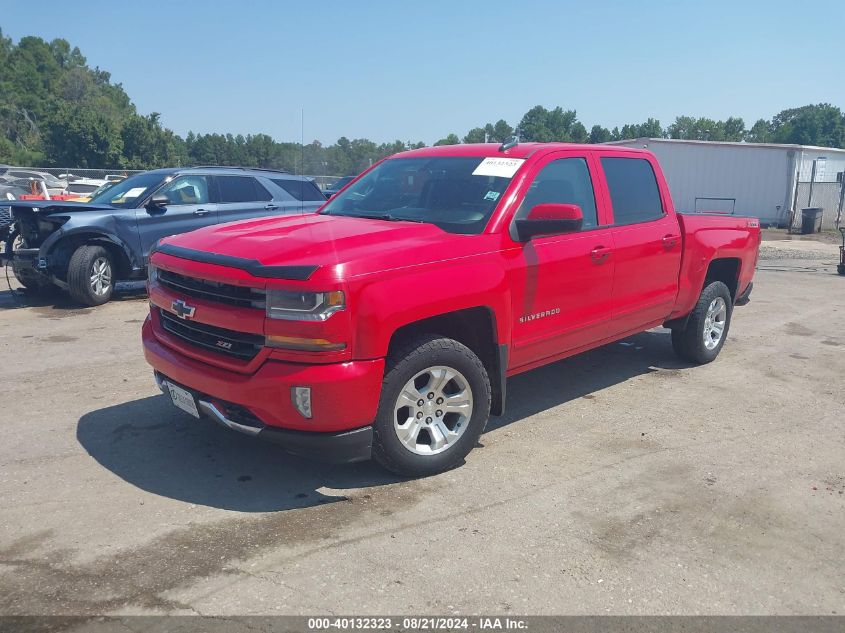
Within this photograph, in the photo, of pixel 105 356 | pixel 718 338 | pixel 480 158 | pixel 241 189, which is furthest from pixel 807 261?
pixel 105 356

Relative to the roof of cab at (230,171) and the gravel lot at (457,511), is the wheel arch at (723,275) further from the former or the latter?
the roof of cab at (230,171)

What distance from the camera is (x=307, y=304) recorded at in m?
3.67

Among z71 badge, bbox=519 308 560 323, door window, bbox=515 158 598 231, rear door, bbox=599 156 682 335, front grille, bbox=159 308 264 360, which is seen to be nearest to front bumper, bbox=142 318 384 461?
front grille, bbox=159 308 264 360

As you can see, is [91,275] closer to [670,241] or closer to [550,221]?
[550,221]

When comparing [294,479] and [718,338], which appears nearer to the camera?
[294,479]

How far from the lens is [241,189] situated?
1080cm

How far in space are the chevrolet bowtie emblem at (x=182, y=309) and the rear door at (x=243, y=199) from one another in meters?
6.40

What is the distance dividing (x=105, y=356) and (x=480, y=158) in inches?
163

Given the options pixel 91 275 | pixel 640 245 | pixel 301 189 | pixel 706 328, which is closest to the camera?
pixel 640 245

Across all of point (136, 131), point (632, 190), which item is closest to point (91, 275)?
point (632, 190)

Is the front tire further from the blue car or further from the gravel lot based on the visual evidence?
the blue car

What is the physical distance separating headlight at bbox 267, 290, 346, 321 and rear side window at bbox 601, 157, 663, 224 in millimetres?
2742

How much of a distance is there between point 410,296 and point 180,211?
7.12 meters

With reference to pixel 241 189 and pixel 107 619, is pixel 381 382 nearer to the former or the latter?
pixel 107 619
